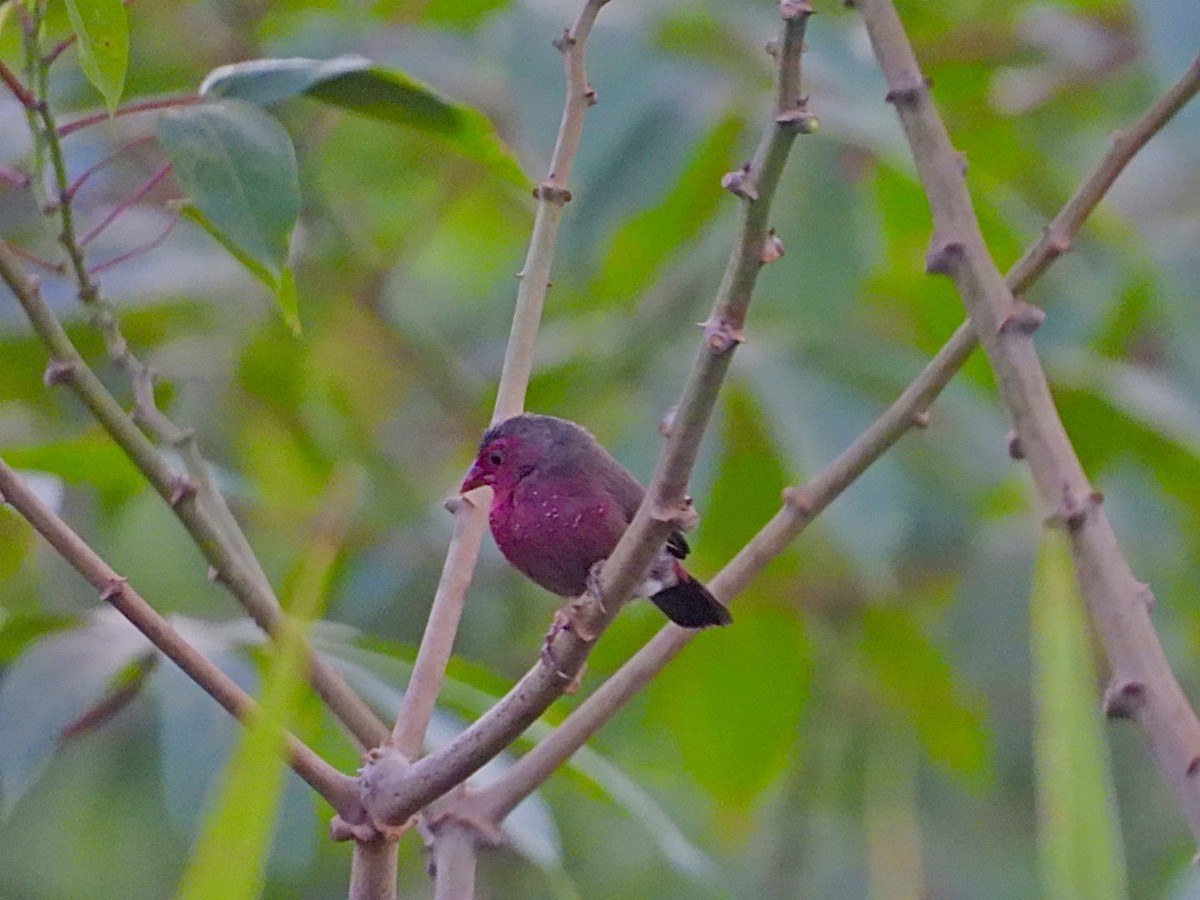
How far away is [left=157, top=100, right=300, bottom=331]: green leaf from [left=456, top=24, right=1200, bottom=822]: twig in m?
0.43

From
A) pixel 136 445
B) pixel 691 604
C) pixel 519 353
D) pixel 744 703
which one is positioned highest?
pixel 519 353

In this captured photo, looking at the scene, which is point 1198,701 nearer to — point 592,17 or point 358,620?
point 358,620

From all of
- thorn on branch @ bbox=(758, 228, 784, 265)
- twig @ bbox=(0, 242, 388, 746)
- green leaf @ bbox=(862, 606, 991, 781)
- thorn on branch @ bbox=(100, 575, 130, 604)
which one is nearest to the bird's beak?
twig @ bbox=(0, 242, 388, 746)

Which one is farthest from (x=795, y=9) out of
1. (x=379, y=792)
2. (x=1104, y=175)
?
(x=379, y=792)

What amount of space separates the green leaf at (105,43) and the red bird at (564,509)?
48cm

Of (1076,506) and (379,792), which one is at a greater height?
(1076,506)

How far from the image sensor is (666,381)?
2.45 metres

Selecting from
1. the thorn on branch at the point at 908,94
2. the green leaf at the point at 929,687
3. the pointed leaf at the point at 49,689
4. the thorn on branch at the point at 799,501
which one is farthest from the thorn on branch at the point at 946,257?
the green leaf at the point at 929,687

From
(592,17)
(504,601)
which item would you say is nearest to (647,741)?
(504,601)

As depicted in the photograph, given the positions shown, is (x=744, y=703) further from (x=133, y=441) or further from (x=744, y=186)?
(x=744, y=186)

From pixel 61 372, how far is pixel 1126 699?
2.40 feet

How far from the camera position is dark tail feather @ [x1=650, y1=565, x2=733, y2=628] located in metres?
1.41

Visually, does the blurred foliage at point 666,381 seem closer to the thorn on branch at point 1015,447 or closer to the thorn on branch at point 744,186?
the thorn on branch at point 1015,447

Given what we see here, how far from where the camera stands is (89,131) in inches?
92.2
